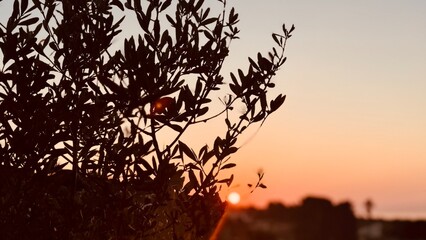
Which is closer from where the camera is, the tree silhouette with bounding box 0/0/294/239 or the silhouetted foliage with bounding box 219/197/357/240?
the tree silhouette with bounding box 0/0/294/239

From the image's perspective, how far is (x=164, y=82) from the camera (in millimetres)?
5828

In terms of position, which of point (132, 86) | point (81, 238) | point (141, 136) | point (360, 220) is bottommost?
point (81, 238)

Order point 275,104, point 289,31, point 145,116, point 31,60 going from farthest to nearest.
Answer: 1. point 289,31
2. point 275,104
3. point 31,60
4. point 145,116

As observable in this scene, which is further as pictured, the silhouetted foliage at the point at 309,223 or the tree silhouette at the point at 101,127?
the silhouetted foliage at the point at 309,223

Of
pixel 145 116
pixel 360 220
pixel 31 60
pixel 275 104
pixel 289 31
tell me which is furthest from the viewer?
pixel 360 220

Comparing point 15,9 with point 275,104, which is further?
point 275,104

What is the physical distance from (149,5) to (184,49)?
1.92 ft

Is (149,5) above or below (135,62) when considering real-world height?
above

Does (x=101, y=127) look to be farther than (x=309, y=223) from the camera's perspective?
No

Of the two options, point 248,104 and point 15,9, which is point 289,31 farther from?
point 15,9

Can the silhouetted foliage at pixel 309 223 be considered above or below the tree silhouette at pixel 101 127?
above

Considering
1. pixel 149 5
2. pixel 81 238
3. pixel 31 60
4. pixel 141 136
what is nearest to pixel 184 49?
pixel 149 5

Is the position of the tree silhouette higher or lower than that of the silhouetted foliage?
lower

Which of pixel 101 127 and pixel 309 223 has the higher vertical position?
pixel 309 223
